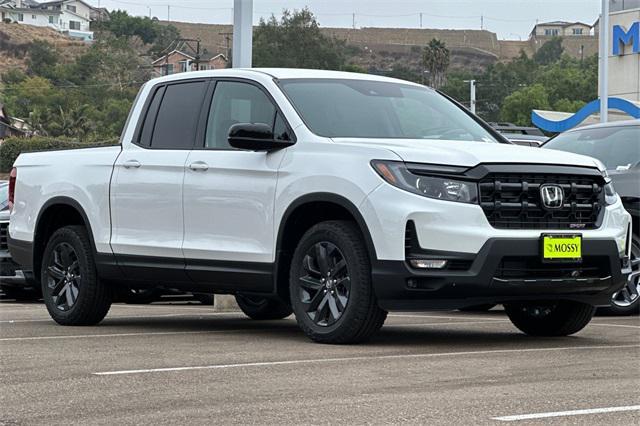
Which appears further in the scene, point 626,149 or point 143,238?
point 626,149

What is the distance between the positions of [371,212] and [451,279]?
0.66 metres

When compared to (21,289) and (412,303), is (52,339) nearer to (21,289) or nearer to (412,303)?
(412,303)

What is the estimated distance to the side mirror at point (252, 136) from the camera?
32.4 ft

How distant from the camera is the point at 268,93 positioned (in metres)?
10.4

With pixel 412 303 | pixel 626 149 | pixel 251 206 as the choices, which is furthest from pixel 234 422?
pixel 626 149

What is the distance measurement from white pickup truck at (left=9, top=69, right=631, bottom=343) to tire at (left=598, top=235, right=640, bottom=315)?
2179mm

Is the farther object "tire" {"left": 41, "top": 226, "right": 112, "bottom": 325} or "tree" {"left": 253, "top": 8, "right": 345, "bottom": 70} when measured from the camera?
"tree" {"left": 253, "top": 8, "right": 345, "bottom": 70}

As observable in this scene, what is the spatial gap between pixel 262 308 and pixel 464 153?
3.70m

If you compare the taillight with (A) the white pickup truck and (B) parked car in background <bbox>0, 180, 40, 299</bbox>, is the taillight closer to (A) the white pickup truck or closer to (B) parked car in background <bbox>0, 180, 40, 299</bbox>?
(A) the white pickup truck

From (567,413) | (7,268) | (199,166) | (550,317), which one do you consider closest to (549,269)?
(550,317)

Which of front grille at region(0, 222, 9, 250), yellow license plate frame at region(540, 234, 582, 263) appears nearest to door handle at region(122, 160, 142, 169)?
yellow license plate frame at region(540, 234, 582, 263)

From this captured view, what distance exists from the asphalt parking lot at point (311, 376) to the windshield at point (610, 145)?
1.96 metres

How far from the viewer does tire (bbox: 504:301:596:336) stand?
34.2ft

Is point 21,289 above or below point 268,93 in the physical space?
below
